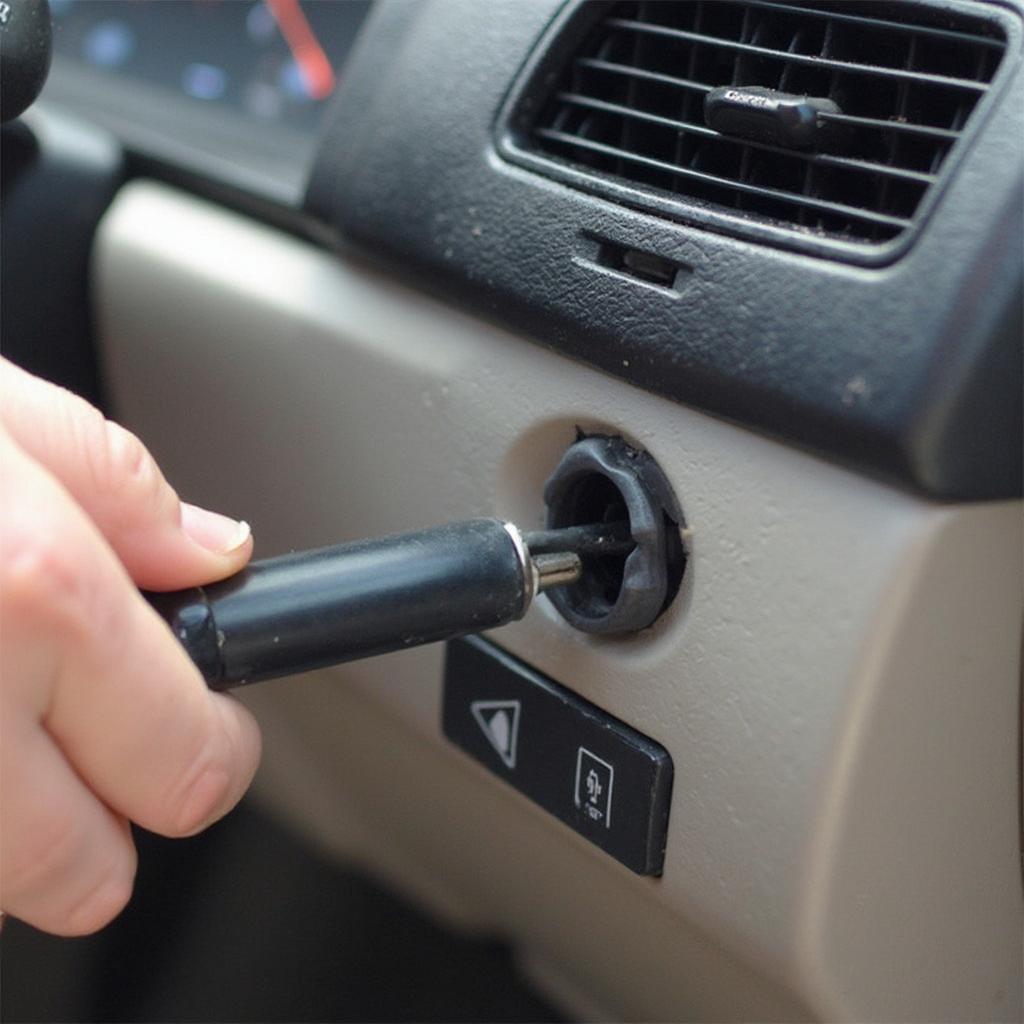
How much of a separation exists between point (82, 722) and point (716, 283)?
0.26 m

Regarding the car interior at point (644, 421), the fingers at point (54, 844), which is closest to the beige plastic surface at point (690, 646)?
the car interior at point (644, 421)

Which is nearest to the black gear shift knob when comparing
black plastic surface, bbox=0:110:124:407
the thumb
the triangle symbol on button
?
black plastic surface, bbox=0:110:124:407

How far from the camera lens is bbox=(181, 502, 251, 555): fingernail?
1.57 feet

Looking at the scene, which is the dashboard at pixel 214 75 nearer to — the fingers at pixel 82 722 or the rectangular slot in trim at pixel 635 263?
the rectangular slot in trim at pixel 635 263

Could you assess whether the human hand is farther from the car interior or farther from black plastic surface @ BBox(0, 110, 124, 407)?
black plastic surface @ BBox(0, 110, 124, 407)

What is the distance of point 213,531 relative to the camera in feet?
1.59

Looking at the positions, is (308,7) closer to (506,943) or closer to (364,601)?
(364,601)

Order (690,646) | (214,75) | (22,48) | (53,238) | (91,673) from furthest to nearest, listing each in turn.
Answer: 1. (214,75)
2. (53,238)
3. (22,48)
4. (690,646)
5. (91,673)

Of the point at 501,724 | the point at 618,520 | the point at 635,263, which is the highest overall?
the point at 635,263

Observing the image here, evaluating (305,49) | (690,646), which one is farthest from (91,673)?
(305,49)

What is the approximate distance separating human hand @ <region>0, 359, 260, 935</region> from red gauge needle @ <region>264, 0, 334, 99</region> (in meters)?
0.47

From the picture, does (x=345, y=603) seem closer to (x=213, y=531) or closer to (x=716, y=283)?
(x=213, y=531)

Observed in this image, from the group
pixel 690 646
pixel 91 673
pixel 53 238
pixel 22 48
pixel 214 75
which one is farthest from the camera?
pixel 214 75

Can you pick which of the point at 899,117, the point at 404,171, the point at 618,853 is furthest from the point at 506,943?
the point at 899,117
